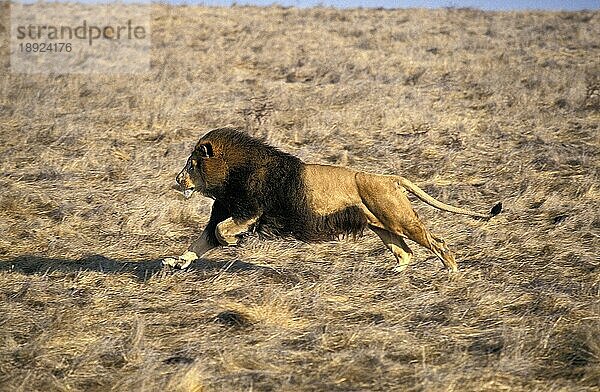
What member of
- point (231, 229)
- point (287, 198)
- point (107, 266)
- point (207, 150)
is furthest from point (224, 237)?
point (107, 266)

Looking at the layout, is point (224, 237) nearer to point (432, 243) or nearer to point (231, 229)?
point (231, 229)

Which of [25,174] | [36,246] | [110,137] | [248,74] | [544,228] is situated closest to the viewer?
[36,246]

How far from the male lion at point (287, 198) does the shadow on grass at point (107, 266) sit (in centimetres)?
35

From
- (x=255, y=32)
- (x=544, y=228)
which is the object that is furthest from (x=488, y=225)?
(x=255, y=32)

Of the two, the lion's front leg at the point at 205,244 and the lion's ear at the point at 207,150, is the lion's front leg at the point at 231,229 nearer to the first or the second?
the lion's front leg at the point at 205,244

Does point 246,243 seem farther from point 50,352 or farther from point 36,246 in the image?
point 50,352

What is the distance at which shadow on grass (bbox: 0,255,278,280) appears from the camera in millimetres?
7062

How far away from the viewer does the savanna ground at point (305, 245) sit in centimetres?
498

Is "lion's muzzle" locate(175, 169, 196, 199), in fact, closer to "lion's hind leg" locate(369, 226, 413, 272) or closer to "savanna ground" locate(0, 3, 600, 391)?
"savanna ground" locate(0, 3, 600, 391)

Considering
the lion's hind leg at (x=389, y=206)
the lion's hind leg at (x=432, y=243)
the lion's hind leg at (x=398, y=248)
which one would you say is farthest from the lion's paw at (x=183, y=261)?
the lion's hind leg at (x=432, y=243)

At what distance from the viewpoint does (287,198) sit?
21.6 ft

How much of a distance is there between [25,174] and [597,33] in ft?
58.2

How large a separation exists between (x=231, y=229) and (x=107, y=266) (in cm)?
146

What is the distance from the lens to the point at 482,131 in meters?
13.3
